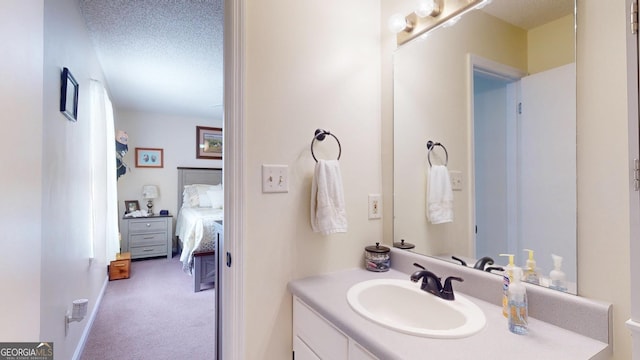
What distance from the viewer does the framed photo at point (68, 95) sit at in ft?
5.44

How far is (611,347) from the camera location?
74 cm

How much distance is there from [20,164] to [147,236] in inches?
159

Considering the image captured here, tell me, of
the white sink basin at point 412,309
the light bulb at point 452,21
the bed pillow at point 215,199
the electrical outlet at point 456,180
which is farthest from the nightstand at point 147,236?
the light bulb at point 452,21

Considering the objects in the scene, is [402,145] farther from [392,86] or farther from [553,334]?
[553,334]

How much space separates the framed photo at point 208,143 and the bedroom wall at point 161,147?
0.08m

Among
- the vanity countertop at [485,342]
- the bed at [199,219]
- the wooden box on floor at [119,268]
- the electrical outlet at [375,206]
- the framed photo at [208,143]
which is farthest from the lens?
the framed photo at [208,143]

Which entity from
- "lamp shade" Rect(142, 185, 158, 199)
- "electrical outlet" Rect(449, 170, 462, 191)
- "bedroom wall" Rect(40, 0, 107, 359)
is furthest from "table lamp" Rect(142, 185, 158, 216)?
"electrical outlet" Rect(449, 170, 462, 191)

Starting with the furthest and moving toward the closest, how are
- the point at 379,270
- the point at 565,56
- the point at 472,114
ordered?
1. the point at 379,270
2. the point at 472,114
3. the point at 565,56

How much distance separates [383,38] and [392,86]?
0.89 ft

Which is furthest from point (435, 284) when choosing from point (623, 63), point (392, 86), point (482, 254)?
point (392, 86)

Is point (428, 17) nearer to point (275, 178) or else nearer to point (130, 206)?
point (275, 178)

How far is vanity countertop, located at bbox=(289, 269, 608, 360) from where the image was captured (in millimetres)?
700

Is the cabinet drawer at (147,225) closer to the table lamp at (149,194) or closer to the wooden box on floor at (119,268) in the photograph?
the table lamp at (149,194)

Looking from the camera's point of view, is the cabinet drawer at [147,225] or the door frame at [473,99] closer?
the door frame at [473,99]
